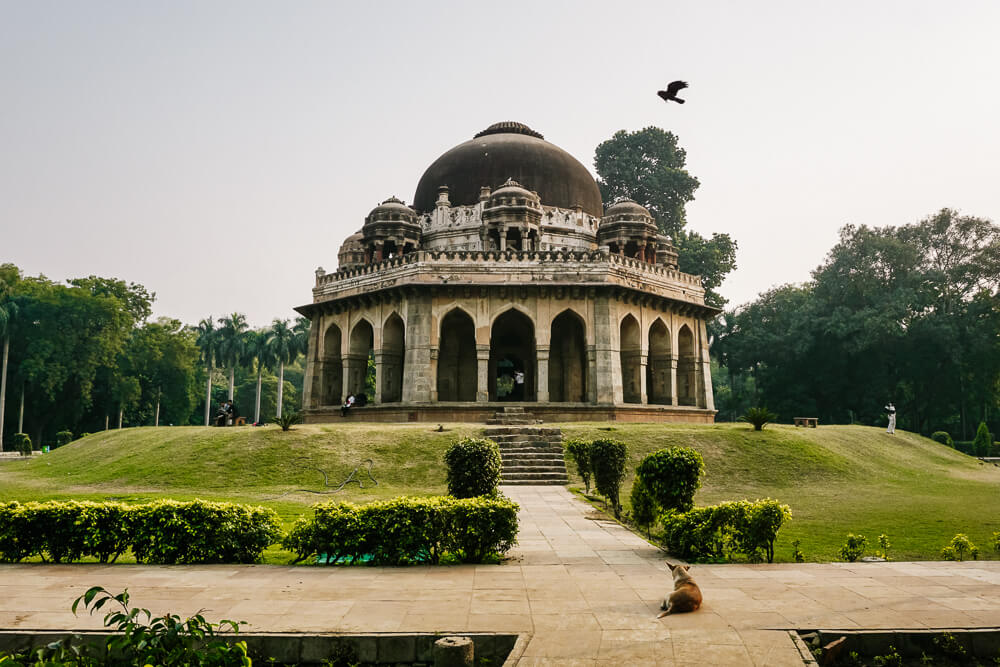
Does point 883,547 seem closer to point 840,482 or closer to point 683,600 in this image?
point 683,600

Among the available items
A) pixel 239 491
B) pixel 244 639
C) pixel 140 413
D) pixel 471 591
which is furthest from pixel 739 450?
pixel 140 413

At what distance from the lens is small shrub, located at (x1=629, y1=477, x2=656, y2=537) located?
A: 955cm

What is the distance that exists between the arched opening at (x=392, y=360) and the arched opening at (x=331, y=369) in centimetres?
356

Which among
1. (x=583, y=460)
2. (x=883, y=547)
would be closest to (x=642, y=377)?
(x=583, y=460)

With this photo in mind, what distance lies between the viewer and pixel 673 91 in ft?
32.2

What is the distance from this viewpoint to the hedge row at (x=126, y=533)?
7.30m

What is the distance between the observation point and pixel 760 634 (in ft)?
15.5

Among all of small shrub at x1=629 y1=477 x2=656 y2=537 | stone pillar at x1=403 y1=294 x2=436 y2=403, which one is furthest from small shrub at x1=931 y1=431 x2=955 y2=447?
small shrub at x1=629 y1=477 x2=656 y2=537

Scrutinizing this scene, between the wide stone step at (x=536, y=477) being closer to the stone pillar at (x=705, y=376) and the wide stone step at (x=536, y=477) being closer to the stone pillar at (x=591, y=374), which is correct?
the stone pillar at (x=591, y=374)

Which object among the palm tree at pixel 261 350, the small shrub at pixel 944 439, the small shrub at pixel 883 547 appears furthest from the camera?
the palm tree at pixel 261 350

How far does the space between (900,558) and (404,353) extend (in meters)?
20.9

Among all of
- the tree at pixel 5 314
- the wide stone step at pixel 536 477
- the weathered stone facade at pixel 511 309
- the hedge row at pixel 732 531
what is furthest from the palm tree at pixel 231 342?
the hedge row at pixel 732 531

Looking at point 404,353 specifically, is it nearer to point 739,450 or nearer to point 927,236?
point 739,450

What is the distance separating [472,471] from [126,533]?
452 centimetres
